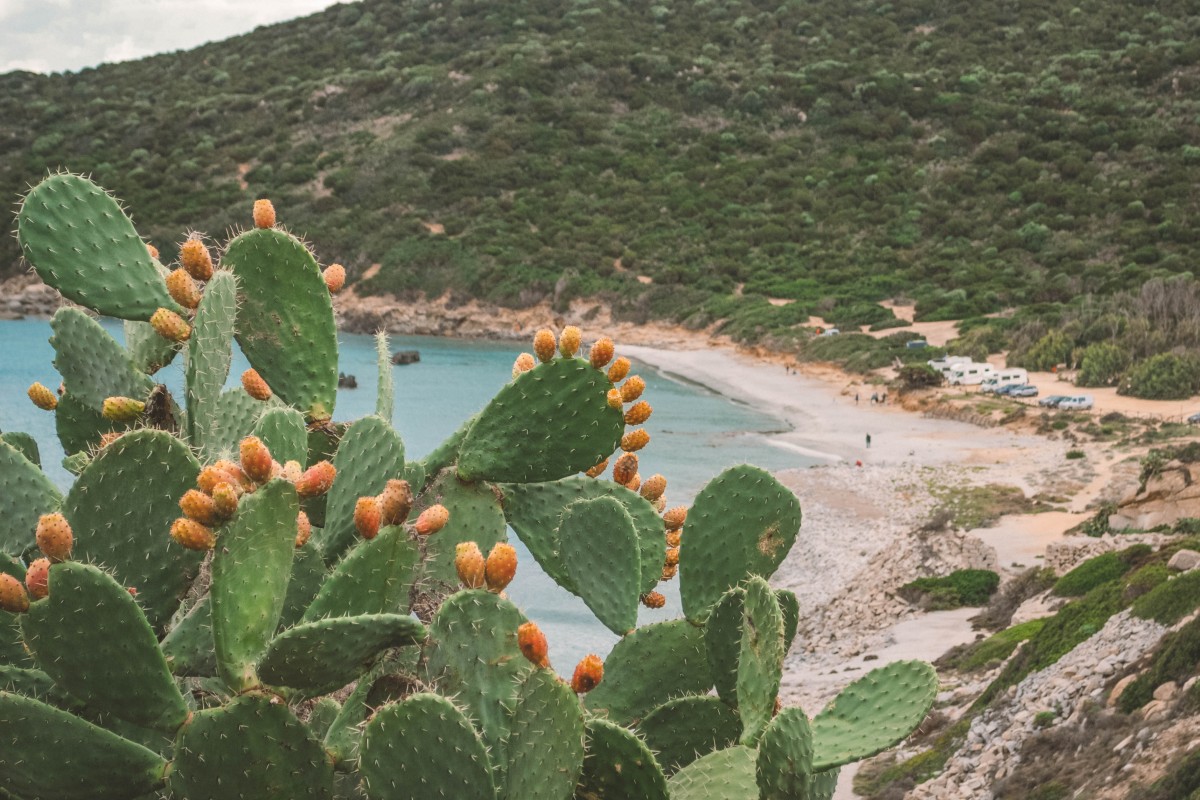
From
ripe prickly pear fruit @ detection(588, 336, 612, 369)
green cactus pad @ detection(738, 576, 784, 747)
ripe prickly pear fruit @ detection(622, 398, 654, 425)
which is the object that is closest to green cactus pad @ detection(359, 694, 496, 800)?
green cactus pad @ detection(738, 576, 784, 747)

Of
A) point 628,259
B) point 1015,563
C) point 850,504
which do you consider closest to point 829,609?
point 1015,563

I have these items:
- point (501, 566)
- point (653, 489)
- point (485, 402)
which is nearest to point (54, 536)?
point (501, 566)

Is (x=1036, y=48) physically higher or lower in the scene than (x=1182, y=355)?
higher

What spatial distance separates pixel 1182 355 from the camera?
30344mm

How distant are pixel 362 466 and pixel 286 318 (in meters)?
0.49

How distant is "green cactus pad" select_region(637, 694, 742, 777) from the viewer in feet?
8.41

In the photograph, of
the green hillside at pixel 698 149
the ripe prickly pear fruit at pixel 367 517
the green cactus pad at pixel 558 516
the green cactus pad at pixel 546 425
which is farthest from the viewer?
the green hillside at pixel 698 149

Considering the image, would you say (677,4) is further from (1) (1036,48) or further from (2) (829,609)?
(2) (829,609)

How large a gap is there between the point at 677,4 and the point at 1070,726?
3098 inches

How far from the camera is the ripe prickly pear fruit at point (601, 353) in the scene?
A: 2.51 m

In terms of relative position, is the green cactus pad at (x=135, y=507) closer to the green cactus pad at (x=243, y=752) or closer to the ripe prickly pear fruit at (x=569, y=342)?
the green cactus pad at (x=243, y=752)

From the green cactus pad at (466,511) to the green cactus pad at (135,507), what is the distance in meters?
0.77

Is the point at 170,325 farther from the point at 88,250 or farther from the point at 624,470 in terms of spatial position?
the point at 624,470

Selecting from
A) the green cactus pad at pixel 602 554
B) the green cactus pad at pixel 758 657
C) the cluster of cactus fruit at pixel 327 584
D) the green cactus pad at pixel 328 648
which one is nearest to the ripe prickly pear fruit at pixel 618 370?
the cluster of cactus fruit at pixel 327 584
